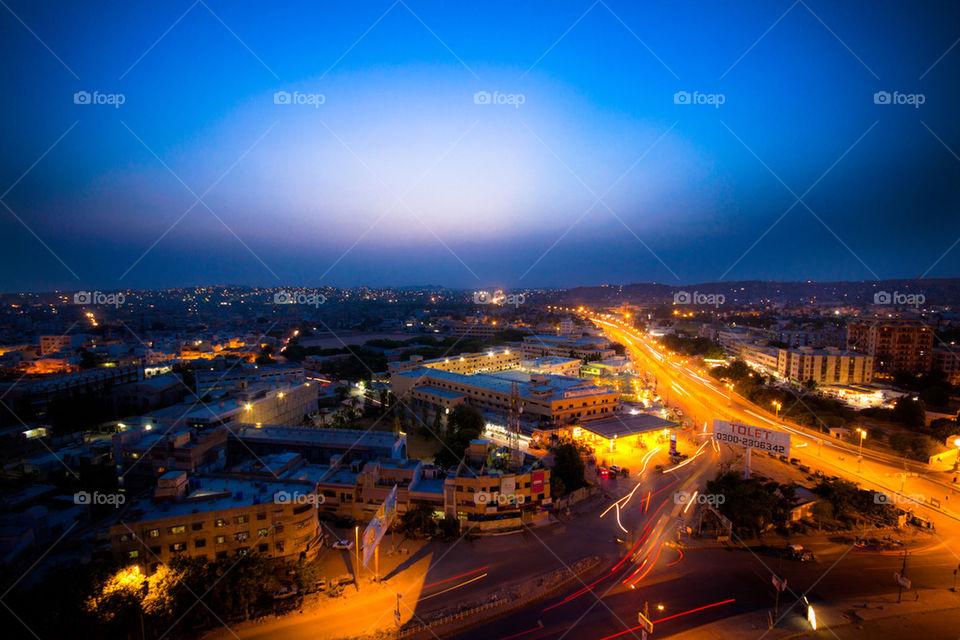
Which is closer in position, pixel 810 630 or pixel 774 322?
pixel 810 630

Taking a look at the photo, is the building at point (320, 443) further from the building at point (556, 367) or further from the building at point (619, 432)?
the building at point (556, 367)

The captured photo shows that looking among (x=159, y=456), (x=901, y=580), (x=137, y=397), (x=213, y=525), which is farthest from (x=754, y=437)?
(x=137, y=397)

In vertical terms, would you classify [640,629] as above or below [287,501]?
below

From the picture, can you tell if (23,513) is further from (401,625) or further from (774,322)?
(774,322)

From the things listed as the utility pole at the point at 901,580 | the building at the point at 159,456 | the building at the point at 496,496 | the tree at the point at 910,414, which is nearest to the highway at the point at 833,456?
the utility pole at the point at 901,580

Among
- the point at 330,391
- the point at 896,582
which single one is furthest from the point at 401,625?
the point at 330,391

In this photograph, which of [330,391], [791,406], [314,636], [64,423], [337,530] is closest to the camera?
[314,636]

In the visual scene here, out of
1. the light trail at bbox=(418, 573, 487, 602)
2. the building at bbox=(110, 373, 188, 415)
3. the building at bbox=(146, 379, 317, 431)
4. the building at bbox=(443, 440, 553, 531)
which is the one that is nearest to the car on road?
the building at bbox=(443, 440, 553, 531)
